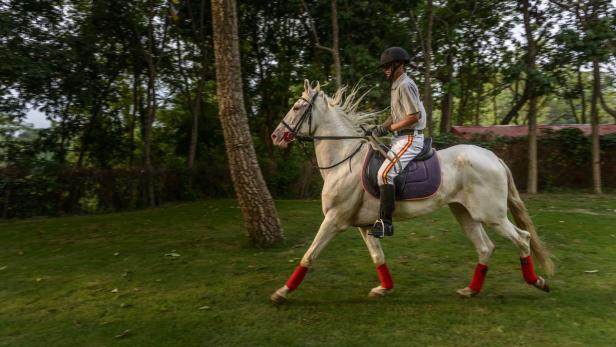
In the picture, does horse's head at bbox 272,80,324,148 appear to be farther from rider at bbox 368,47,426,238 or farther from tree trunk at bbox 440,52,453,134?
tree trunk at bbox 440,52,453,134

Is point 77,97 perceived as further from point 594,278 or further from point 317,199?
point 594,278

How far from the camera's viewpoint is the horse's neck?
5329 millimetres

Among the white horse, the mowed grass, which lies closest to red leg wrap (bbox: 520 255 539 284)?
the white horse

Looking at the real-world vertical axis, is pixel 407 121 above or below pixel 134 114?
below

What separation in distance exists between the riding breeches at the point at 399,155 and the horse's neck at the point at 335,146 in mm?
450

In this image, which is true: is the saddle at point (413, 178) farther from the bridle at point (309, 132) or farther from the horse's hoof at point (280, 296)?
the horse's hoof at point (280, 296)

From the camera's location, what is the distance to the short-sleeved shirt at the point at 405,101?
16.2 feet

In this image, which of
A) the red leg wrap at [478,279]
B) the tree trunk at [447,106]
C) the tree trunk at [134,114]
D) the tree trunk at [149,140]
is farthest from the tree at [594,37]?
the tree trunk at [134,114]

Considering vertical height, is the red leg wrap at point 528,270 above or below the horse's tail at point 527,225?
below

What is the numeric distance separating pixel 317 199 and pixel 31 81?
8913 millimetres

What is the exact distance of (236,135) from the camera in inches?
308

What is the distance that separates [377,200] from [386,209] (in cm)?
20

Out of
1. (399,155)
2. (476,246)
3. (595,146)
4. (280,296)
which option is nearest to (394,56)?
(399,155)

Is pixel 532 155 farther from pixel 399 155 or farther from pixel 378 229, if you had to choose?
pixel 378 229
